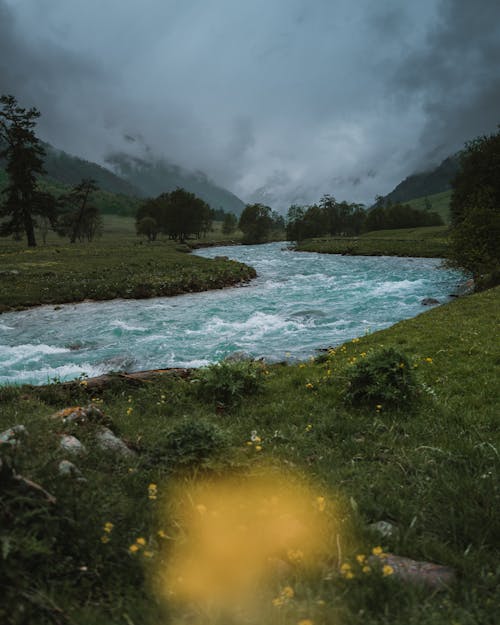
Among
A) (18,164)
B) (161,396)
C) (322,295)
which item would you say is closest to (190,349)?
(161,396)

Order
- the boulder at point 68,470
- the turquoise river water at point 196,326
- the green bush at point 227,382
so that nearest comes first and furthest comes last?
the boulder at point 68,470 → the green bush at point 227,382 → the turquoise river water at point 196,326

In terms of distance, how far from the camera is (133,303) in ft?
86.0

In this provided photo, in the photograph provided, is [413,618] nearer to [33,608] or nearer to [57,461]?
[33,608]

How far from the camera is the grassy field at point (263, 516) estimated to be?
10.2 feet

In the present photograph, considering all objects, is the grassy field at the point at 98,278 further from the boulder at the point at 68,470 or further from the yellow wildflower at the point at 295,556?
the yellow wildflower at the point at 295,556

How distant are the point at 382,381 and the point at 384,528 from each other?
4.46 metres

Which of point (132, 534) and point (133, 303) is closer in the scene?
point (132, 534)

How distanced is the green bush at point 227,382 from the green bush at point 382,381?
95.9 inches

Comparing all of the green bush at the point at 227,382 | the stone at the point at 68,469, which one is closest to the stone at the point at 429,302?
the green bush at the point at 227,382

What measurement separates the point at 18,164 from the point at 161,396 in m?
61.1

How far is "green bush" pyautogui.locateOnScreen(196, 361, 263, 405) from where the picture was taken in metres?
9.43

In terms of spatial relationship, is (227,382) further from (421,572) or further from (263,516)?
(421,572)

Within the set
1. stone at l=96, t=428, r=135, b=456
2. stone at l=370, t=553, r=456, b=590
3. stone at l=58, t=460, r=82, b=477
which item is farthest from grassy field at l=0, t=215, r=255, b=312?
stone at l=370, t=553, r=456, b=590

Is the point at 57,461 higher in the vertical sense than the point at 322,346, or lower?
higher
